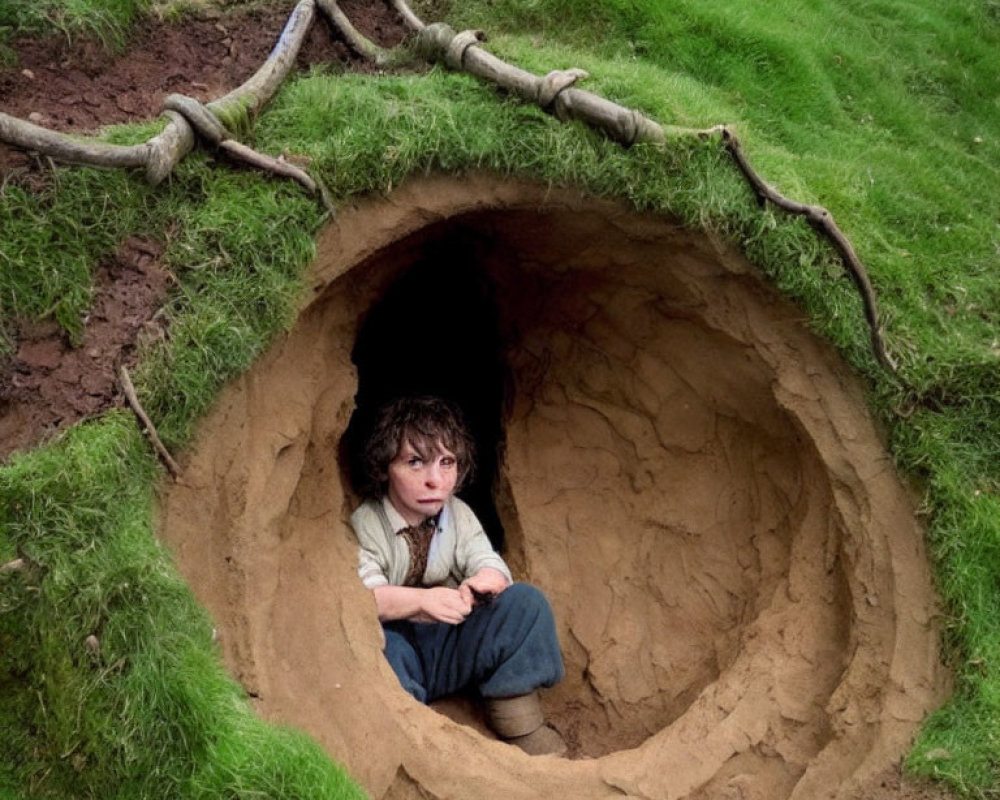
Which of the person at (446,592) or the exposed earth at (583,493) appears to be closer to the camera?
the exposed earth at (583,493)

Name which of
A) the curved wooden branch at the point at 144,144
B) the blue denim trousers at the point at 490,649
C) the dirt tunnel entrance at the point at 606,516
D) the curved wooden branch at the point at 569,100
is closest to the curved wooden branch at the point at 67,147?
the curved wooden branch at the point at 144,144

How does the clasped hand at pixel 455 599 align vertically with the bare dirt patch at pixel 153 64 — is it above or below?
below

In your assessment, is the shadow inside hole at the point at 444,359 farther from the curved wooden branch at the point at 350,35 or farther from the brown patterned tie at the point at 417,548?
the curved wooden branch at the point at 350,35

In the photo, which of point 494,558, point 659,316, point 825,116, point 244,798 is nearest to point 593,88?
point 659,316

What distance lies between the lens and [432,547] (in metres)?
4.56

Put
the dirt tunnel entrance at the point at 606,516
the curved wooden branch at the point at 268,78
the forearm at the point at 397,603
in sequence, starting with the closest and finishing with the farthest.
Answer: the dirt tunnel entrance at the point at 606,516, the curved wooden branch at the point at 268,78, the forearm at the point at 397,603

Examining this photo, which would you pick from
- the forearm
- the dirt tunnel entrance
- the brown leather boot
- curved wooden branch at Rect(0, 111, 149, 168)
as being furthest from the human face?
curved wooden branch at Rect(0, 111, 149, 168)

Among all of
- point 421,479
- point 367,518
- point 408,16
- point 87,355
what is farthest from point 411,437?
point 408,16

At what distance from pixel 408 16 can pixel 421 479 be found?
1891 mm

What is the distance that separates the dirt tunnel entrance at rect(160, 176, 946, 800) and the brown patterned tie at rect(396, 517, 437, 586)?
0.29 metres

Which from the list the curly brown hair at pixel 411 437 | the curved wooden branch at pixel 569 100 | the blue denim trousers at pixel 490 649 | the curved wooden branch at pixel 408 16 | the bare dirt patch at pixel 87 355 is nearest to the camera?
the bare dirt patch at pixel 87 355

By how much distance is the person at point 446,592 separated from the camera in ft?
14.5

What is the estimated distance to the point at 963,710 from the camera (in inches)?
147

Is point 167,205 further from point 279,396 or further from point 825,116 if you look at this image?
point 825,116
